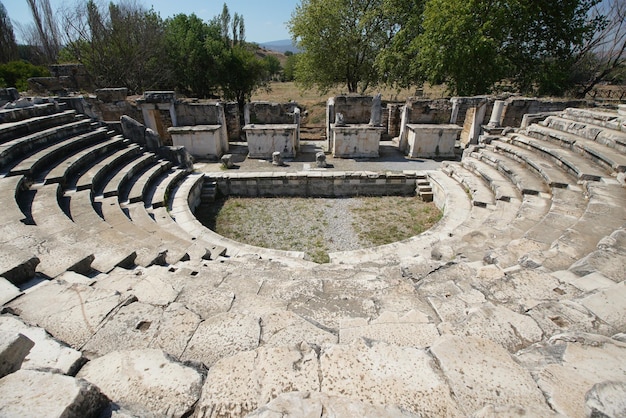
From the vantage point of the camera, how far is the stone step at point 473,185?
7.26m

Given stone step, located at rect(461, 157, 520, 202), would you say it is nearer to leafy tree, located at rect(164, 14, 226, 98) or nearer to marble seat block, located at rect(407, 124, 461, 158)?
marble seat block, located at rect(407, 124, 461, 158)

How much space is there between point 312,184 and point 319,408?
832 cm

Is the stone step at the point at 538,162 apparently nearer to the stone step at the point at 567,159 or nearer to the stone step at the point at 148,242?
the stone step at the point at 567,159

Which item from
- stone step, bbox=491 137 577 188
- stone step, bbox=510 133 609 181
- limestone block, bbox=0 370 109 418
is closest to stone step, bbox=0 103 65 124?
limestone block, bbox=0 370 109 418

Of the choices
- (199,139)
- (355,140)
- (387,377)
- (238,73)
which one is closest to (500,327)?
(387,377)

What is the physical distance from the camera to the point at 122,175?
7.62 metres

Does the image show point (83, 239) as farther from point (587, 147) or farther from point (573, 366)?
point (587, 147)

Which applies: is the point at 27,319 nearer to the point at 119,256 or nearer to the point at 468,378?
the point at 119,256

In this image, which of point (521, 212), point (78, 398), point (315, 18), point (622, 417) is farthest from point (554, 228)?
point (315, 18)

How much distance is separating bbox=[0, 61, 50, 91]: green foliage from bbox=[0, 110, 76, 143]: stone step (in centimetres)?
914

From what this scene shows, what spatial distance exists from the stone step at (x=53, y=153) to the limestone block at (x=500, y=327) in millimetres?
7707

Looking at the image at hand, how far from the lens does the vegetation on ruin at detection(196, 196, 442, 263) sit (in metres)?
6.98

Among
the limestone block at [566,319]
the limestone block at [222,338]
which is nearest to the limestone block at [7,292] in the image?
the limestone block at [222,338]

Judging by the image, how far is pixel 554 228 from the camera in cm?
470
